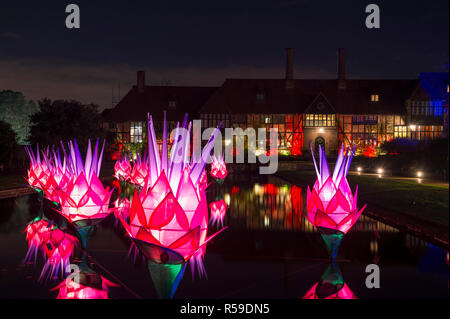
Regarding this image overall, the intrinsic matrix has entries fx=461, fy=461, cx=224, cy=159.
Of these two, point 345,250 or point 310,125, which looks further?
point 310,125

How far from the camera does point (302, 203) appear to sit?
1667cm

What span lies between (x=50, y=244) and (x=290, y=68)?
174 feet

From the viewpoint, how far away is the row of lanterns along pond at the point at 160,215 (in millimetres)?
5109

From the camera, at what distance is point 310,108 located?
2116 inches

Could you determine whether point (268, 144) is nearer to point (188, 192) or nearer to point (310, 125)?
point (310, 125)

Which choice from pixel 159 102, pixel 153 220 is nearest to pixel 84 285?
pixel 153 220

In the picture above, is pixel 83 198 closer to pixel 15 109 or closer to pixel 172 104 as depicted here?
pixel 172 104

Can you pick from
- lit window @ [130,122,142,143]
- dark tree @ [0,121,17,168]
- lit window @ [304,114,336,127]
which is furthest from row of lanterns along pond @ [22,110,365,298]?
lit window @ [130,122,142,143]

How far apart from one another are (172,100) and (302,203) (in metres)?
44.4

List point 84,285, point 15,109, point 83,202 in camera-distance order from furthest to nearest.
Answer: point 15,109 → point 83,202 → point 84,285

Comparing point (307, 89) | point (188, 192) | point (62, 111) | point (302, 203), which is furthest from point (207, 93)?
point (188, 192)

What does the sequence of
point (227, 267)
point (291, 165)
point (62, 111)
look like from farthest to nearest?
point (62, 111) → point (291, 165) → point (227, 267)

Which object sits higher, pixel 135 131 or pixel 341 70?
pixel 341 70

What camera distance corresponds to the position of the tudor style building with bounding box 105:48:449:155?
53.5 meters
